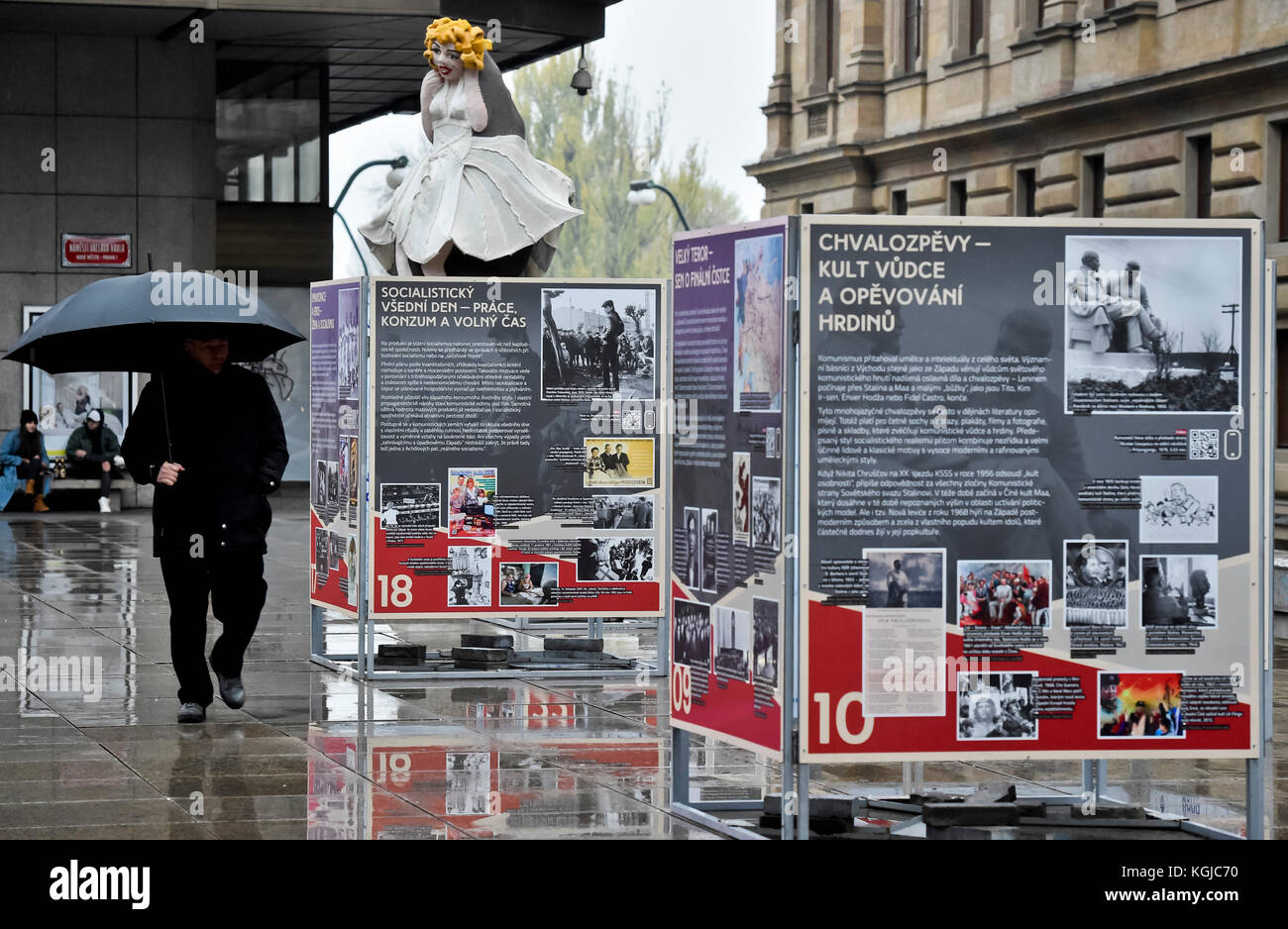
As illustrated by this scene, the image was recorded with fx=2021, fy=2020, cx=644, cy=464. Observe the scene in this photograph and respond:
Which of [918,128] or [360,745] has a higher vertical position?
[918,128]

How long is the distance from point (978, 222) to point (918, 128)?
33.4 metres

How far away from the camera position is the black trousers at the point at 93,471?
2823 cm

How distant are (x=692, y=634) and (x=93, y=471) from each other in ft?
74.2

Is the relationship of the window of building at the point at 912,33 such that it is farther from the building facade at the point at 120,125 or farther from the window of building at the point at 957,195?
the building facade at the point at 120,125

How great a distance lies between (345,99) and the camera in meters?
37.3

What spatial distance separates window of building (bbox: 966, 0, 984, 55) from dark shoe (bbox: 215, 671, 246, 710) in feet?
101

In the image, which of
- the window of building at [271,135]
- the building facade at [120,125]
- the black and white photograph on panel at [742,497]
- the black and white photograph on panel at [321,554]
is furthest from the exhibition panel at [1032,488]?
the window of building at [271,135]

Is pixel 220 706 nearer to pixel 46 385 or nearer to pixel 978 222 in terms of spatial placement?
pixel 978 222

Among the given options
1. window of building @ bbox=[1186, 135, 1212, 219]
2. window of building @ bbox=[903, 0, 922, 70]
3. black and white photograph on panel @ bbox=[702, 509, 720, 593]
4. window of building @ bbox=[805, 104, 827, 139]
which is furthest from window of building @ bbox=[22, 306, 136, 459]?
black and white photograph on panel @ bbox=[702, 509, 720, 593]

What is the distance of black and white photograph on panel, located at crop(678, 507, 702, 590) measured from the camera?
716 centimetres

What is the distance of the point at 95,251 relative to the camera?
28.8m

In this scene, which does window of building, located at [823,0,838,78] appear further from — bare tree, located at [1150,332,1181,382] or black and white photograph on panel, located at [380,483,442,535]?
bare tree, located at [1150,332,1181,382]
